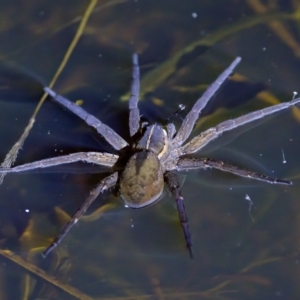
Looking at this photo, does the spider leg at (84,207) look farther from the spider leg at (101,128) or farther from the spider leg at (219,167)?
the spider leg at (219,167)

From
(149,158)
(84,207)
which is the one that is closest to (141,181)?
(149,158)

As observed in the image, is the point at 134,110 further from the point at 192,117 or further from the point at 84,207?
the point at 84,207

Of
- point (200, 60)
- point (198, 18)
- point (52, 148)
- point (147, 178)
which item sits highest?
point (198, 18)

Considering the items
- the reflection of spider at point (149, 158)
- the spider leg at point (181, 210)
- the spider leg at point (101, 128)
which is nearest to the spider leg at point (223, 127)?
the reflection of spider at point (149, 158)

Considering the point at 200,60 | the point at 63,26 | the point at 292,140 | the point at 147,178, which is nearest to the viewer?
the point at 147,178

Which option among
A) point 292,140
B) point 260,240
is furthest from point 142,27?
point 260,240

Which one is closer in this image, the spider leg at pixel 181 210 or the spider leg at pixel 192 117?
the spider leg at pixel 181 210

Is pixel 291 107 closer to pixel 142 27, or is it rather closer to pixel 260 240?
pixel 260 240
